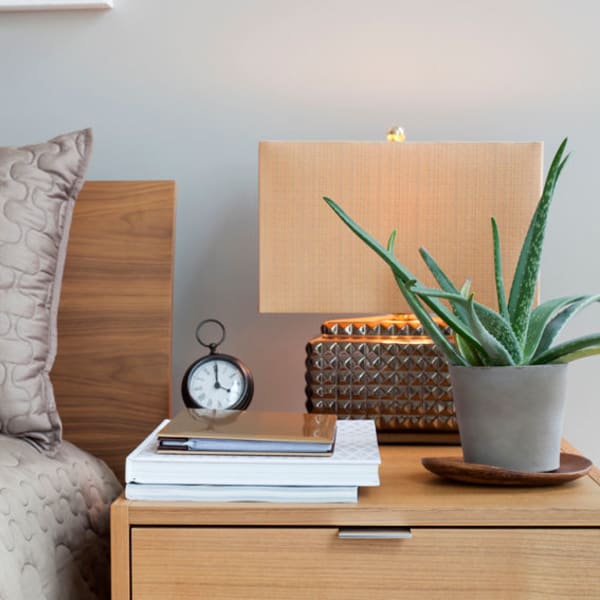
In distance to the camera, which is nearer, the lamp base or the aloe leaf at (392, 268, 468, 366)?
the aloe leaf at (392, 268, 468, 366)

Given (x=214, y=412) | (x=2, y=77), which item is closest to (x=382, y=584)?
(x=214, y=412)

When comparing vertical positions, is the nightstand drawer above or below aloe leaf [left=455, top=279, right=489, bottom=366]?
below

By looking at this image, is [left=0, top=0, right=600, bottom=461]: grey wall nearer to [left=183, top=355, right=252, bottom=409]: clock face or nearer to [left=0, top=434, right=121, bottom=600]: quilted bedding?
[left=183, top=355, right=252, bottom=409]: clock face

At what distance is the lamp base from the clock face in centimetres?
11

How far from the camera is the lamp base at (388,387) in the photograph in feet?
4.29

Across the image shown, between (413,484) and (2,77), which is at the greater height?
(2,77)

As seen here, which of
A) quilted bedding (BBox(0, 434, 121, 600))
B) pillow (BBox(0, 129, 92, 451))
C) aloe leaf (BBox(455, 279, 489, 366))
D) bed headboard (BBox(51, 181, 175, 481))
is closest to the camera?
quilted bedding (BBox(0, 434, 121, 600))

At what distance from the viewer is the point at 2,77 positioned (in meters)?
1.61

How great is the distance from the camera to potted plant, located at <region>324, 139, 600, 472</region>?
102cm

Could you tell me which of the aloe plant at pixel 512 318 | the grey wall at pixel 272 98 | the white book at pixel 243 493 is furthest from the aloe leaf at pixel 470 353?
the grey wall at pixel 272 98

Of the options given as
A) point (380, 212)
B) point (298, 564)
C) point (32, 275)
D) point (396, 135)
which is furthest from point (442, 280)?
point (32, 275)

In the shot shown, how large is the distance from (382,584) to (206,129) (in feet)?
3.03

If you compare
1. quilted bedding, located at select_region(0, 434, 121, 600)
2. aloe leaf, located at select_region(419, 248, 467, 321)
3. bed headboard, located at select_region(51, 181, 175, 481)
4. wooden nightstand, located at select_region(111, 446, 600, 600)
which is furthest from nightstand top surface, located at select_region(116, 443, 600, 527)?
bed headboard, located at select_region(51, 181, 175, 481)

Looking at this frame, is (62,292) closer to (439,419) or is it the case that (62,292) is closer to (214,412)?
(214,412)
